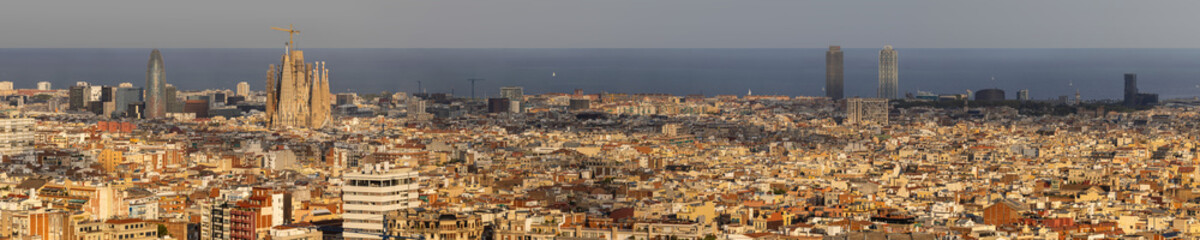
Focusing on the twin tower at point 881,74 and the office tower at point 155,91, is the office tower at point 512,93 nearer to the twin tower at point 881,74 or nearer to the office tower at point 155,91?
the twin tower at point 881,74

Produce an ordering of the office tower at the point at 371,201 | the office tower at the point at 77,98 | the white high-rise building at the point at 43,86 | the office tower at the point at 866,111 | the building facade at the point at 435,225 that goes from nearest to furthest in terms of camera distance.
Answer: the building facade at the point at 435,225
the office tower at the point at 371,201
the office tower at the point at 866,111
the office tower at the point at 77,98
the white high-rise building at the point at 43,86

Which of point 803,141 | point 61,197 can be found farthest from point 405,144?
point 61,197

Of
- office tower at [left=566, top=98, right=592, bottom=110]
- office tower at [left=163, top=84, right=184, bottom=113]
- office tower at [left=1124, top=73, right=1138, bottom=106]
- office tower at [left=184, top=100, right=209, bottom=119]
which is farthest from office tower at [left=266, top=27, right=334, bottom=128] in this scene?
office tower at [left=1124, top=73, right=1138, bottom=106]

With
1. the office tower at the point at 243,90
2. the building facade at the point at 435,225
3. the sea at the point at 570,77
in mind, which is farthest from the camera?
the sea at the point at 570,77

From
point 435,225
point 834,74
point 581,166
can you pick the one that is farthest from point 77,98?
point 435,225

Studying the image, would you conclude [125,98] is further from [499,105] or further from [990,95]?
[990,95]

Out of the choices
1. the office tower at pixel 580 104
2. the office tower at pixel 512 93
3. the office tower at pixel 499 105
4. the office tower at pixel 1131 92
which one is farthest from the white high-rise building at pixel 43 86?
the office tower at pixel 1131 92
